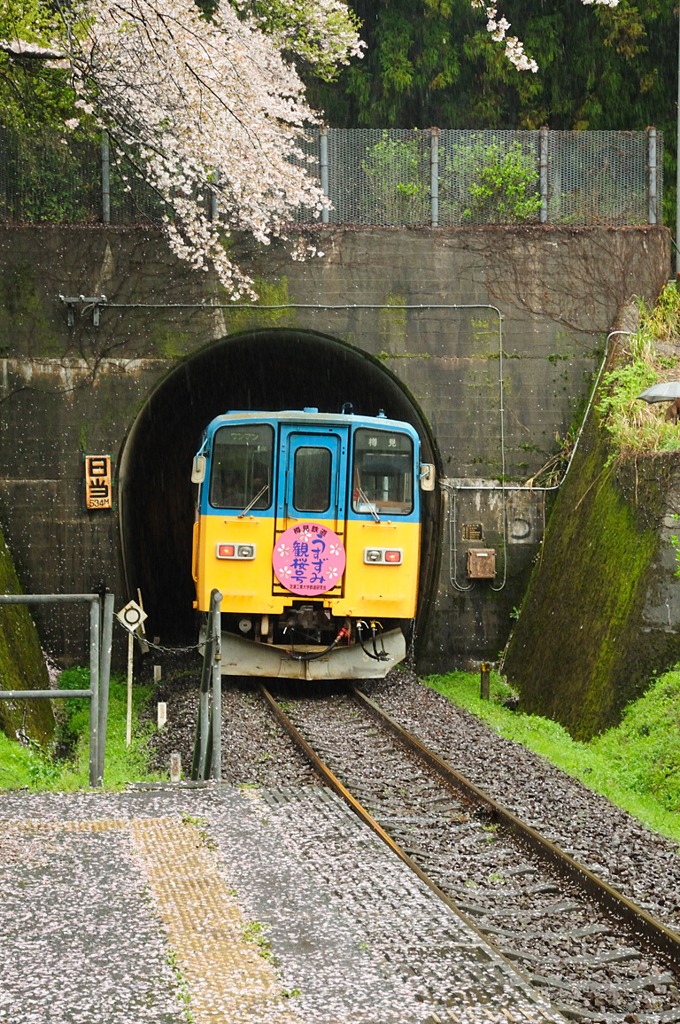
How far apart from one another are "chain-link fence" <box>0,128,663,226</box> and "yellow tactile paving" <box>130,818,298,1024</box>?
34.2ft

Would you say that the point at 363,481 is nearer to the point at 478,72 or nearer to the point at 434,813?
the point at 434,813

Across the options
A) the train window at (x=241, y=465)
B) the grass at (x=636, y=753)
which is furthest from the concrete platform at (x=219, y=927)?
the train window at (x=241, y=465)

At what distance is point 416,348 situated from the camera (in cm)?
1502

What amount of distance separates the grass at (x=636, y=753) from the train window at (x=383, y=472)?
2895 millimetres

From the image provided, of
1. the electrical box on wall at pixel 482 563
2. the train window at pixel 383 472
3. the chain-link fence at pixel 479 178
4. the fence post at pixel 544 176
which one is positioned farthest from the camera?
the fence post at pixel 544 176

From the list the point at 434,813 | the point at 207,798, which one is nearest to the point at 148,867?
the point at 207,798

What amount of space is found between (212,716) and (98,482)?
7.62 meters

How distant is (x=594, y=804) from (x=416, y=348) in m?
8.11

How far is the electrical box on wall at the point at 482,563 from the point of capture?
1480 cm

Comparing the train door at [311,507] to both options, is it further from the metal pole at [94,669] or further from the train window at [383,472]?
the metal pole at [94,669]

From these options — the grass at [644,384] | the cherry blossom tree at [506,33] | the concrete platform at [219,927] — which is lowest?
the concrete platform at [219,927]

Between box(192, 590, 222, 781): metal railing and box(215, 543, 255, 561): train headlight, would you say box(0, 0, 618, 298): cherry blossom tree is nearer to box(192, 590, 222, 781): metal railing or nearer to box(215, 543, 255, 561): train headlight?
box(215, 543, 255, 561): train headlight

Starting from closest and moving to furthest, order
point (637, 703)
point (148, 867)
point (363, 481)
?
point (148, 867) → point (637, 703) → point (363, 481)

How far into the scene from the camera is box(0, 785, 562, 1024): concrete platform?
4.00 metres
